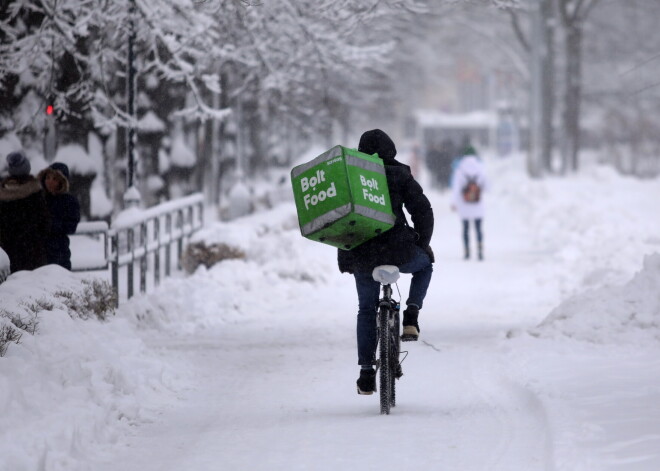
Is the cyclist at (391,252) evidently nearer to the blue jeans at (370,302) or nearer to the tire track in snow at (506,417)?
the blue jeans at (370,302)

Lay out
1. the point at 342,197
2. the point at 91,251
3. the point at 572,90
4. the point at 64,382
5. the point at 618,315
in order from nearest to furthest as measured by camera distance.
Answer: the point at 342,197 → the point at 64,382 → the point at 618,315 → the point at 91,251 → the point at 572,90

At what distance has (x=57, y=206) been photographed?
1109 cm

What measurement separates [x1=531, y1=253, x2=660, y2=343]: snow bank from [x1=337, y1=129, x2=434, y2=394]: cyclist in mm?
2882

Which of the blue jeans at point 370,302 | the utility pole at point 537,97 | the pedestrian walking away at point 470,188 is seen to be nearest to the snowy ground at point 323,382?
the blue jeans at point 370,302

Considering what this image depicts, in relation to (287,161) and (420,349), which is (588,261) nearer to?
(420,349)

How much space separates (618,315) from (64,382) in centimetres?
518

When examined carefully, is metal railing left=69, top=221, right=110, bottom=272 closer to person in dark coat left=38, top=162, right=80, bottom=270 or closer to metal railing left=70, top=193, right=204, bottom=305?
metal railing left=70, top=193, right=204, bottom=305

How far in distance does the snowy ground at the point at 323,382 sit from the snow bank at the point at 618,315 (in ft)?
0.06

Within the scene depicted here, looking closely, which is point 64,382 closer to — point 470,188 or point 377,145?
point 377,145

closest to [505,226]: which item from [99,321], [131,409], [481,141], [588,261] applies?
[588,261]

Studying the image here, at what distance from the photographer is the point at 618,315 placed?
10.3 meters

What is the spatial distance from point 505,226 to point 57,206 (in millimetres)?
19149

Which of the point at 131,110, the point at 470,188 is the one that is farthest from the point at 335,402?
the point at 470,188

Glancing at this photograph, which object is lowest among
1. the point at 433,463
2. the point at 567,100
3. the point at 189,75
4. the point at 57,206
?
the point at 433,463
